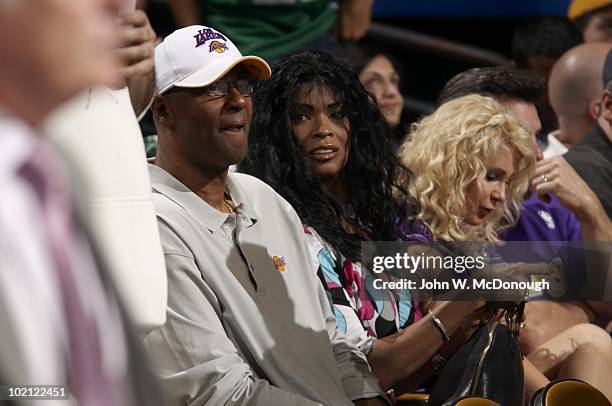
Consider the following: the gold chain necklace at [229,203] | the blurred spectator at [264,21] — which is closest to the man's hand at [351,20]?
the blurred spectator at [264,21]

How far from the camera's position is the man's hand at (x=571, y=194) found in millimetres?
3320

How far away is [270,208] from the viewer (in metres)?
2.61

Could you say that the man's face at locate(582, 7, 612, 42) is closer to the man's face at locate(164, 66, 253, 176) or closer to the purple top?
the purple top

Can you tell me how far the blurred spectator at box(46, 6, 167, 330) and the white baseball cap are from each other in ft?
2.50

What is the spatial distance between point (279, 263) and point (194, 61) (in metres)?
0.49

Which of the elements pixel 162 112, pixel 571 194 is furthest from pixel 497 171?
pixel 162 112

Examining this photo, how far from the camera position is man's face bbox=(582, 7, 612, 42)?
466 cm

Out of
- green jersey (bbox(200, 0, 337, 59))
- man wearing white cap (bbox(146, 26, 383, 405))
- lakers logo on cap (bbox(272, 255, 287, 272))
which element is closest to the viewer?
man wearing white cap (bbox(146, 26, 383, 405))

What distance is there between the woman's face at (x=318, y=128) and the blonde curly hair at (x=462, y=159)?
0.35m

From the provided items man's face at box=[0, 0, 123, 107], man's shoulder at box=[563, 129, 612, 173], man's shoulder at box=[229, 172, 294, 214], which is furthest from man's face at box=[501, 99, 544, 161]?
man's face at box=[0, 0, 123, 107]

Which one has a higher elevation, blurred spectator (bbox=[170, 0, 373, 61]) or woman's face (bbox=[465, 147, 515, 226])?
blurred spectator (bbox=[170, 0, 373, 61])

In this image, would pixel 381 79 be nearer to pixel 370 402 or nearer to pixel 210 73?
pixel 210 73

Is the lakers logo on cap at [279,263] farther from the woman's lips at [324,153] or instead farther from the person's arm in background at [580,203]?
the person's arm in background at [580,203]

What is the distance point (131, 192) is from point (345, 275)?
1.35 m
